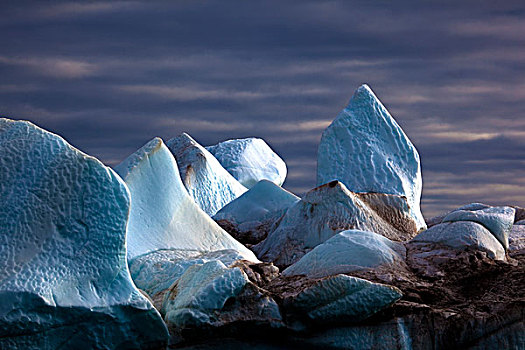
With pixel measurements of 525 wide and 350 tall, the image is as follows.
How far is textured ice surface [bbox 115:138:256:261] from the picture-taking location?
25.7ft

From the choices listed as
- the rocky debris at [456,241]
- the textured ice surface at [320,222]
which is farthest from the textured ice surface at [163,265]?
the rocky debris at [456,241]

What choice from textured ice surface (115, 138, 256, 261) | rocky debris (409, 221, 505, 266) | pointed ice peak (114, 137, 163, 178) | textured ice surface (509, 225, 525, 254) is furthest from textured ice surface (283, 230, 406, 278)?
pointed ice peak (114, 137, 163, 178)

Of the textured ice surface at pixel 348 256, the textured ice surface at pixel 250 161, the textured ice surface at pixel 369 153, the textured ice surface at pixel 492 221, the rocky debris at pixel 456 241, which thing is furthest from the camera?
the textured ice surface at pixel 250 161

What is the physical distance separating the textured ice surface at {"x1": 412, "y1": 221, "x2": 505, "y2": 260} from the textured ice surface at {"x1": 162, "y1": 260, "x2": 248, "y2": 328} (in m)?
2.10

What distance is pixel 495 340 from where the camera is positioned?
5887 millimetres

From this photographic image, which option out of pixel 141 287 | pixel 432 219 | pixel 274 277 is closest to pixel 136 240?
pixel 141 287

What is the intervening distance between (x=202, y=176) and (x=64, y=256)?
6.57 m

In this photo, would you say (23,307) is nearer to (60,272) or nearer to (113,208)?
(60,272)

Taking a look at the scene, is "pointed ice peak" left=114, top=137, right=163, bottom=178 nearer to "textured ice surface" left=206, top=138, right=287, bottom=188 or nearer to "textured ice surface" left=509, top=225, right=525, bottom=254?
"textured ice surface" left=509, top=225, right=525, bottom=254

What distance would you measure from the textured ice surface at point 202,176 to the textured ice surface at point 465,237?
17.3ft

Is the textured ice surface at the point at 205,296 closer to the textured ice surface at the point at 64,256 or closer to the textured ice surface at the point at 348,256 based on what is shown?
the textured ice surface at the point at 64,256

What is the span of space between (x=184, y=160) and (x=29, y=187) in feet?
21.4

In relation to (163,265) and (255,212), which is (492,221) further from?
(255,212)

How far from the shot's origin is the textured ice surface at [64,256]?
5520 millimetres
